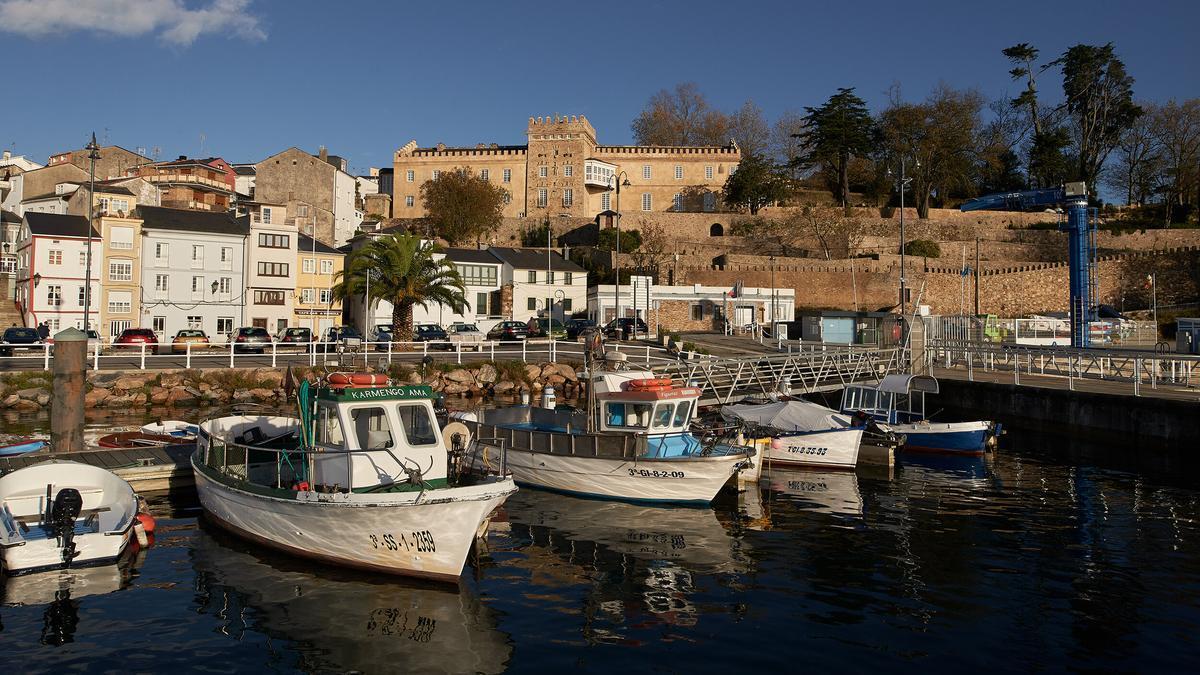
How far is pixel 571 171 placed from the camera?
10031cm

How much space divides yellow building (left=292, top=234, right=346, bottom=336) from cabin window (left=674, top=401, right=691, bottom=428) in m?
46.3

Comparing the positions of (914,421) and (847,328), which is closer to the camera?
(914,421)

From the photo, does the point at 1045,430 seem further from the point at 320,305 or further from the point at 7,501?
the point at 320,305

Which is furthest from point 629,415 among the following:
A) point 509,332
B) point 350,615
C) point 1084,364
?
point 509,332

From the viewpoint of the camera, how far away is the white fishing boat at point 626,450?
65.5 ft

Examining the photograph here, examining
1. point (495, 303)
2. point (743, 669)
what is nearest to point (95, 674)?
Answer: point (743, 669)

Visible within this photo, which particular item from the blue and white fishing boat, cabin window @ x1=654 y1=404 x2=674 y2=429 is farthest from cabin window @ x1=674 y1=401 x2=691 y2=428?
the blue and white fishing boat

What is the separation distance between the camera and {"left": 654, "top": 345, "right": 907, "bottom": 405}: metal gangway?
33.1m

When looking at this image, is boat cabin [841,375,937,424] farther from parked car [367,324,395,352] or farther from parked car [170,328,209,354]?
parked car [170,328,209,354]

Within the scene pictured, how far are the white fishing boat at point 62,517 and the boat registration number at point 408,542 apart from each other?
5.01 m

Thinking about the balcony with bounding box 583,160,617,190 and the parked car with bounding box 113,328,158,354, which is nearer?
the parked car with bounding box 113,328,158,354

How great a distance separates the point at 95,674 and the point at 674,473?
12.5 m

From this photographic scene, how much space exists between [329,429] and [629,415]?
8.23 meters

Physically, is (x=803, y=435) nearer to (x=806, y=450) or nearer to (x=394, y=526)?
(x=806, y=450)
